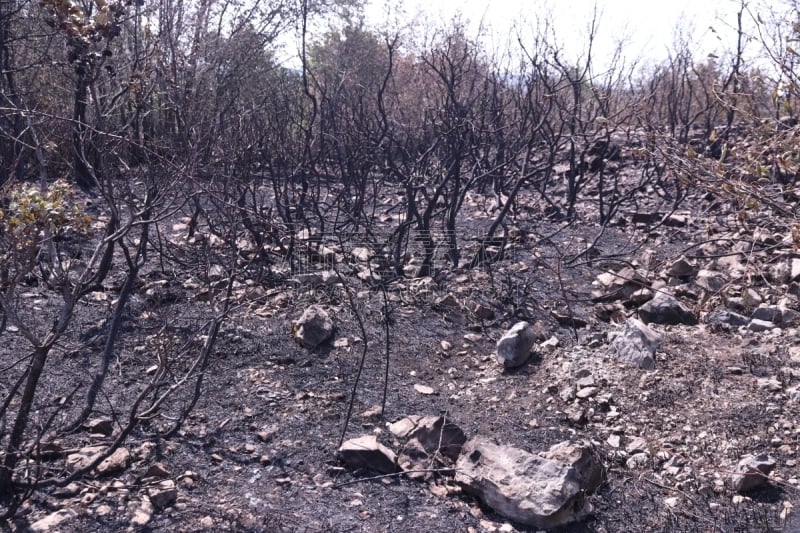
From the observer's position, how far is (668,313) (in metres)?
4.46

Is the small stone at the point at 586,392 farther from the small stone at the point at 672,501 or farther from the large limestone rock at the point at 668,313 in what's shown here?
the large limestone rock at the point at 668,313

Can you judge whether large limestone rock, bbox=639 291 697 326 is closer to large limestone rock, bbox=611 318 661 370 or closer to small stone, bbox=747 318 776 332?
small stone, bbox=747 318 776 332

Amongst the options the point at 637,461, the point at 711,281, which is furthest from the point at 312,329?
the point at 711,281

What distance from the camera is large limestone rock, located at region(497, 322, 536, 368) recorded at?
4035mm

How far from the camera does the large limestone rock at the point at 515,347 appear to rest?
13.2ft

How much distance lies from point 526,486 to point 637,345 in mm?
1430

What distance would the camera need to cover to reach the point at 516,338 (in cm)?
403

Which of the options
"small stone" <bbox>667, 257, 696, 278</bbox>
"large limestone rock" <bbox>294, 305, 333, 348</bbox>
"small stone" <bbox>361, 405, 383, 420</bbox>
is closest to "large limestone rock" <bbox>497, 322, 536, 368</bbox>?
"small stone" <bbox>361, 405, 383, 420</bbox>

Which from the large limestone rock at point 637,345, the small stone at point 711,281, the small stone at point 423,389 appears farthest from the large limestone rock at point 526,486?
the small stone at point 711,281

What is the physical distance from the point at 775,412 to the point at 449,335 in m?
1.78

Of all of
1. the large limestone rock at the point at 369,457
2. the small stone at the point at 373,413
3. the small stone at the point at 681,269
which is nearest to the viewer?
the large limestone rock at the point at 369,457

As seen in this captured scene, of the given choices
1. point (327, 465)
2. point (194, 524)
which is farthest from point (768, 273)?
Answer: point (194, 524)

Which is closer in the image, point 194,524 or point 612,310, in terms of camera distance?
point 194,524

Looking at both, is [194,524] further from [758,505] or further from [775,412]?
[775,412]
